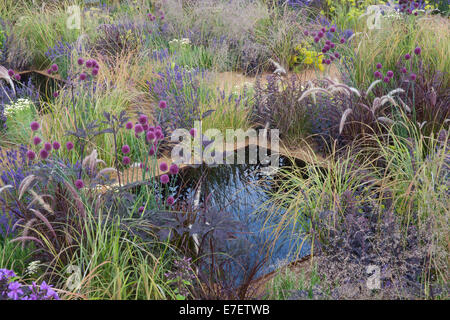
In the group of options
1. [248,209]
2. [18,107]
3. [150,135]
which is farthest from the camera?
[18,107]

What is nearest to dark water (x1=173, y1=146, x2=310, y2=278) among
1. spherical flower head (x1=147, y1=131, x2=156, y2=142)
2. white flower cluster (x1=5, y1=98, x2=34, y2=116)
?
spherical flower head (x1=147, y1=131, x2=156, y2=142)

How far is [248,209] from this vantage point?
11.8ft

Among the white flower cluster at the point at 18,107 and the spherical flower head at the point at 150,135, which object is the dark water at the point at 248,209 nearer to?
the spherical flower head at the point at 150,135

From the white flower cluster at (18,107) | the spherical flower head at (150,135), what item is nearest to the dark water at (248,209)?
the spherical flower head at (150,135)

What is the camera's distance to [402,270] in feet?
8.86

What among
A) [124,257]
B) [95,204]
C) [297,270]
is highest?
[95,204]

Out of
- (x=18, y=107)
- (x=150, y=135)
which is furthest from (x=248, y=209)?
(x=18, y=107)

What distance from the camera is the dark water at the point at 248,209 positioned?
3018 millimetres

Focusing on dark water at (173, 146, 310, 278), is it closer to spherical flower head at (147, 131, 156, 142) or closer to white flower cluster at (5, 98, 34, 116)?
spherical flower head at (147, 131, 156, 142)

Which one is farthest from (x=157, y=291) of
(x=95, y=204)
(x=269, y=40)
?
(x=269, y=40)

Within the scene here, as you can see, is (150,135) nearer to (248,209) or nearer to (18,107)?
(248,209)

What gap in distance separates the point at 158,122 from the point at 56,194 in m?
1.71
